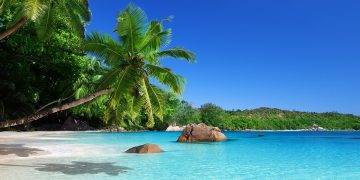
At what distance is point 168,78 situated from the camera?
1245cm

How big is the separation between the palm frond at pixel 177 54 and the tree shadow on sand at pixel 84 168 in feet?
12.8

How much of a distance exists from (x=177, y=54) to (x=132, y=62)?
5.31 feet

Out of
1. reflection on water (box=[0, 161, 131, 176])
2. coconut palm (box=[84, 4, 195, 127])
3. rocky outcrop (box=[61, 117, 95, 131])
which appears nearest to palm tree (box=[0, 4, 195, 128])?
coconut palm (box=[84, 4, 195, 127])

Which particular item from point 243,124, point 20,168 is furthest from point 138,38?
point 243,124

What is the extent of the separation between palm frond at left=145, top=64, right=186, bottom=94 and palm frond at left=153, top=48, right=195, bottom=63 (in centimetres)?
61

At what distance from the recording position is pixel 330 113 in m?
135

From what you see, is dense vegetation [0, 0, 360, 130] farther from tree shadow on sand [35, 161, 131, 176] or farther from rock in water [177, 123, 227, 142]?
rock in water [177, 123, 227, 142]

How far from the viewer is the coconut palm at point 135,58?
11.7 meters

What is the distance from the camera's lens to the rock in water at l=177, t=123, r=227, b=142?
96.5 feet

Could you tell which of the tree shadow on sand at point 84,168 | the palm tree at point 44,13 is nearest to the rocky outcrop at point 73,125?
the tree shadow on sand at point 84,168

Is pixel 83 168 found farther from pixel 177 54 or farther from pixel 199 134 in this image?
pixel 199 134

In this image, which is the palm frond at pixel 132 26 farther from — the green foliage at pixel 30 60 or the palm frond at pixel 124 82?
the green foliage at pixel 30 60

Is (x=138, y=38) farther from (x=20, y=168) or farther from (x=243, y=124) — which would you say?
(x=243, y=124)

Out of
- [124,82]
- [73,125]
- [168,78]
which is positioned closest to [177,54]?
[168,78]
